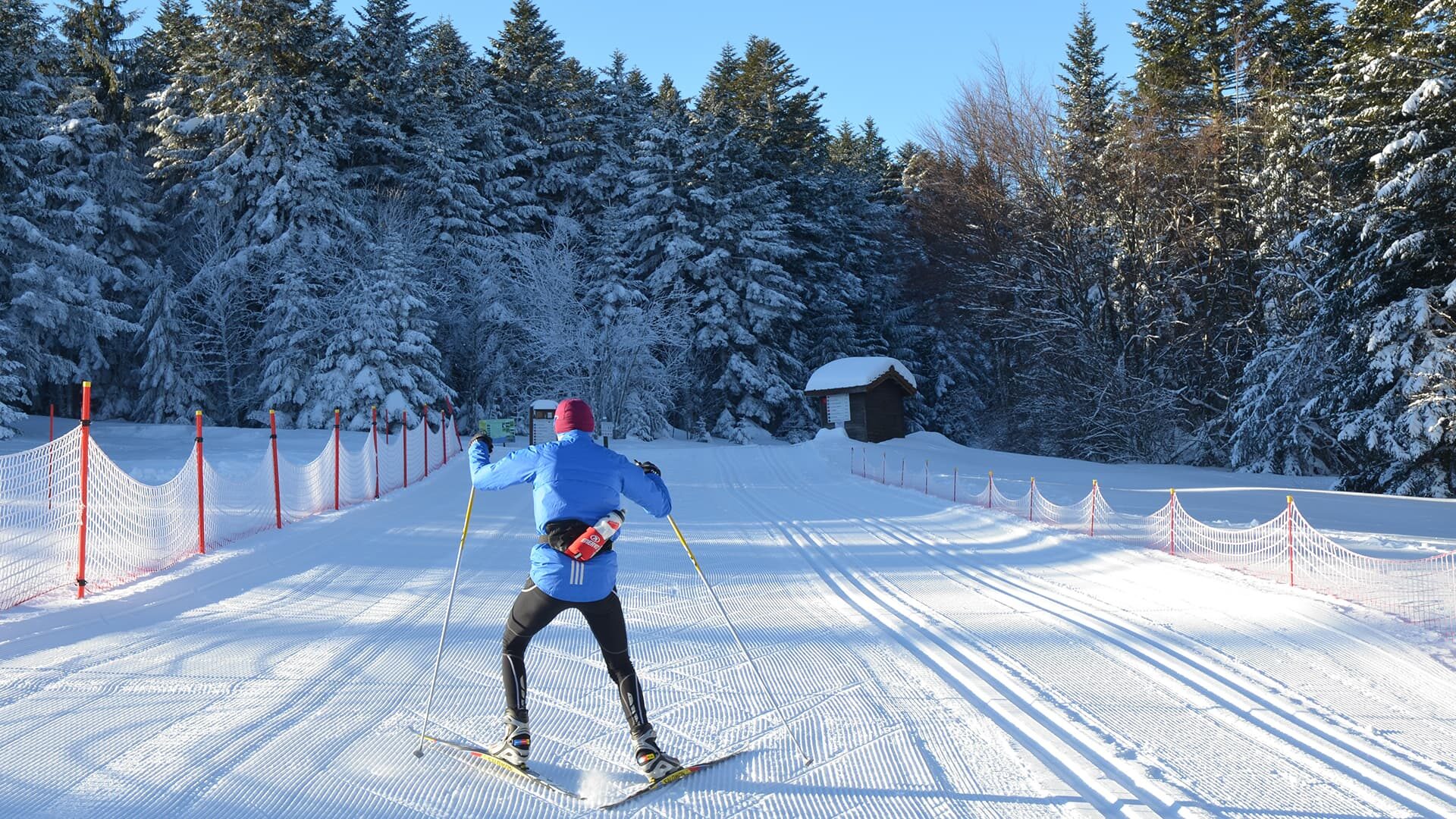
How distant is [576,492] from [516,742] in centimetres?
116

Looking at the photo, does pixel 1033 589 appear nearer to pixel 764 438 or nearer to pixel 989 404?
pixel 764 438

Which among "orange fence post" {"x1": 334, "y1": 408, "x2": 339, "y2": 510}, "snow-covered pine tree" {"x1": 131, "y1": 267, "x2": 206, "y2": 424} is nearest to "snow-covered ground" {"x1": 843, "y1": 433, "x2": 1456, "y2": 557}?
"orange fence post" {"x1": 334, "y1": 408, "x2": 339, "y2": 510}

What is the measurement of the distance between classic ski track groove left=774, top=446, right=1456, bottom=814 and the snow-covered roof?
26074 mm

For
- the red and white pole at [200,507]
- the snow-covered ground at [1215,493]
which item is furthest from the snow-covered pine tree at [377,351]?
the red and white pole at [200,507]

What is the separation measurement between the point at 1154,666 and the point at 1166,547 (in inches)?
246

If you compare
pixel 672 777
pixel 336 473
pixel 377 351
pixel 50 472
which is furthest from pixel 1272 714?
pixel 377 351

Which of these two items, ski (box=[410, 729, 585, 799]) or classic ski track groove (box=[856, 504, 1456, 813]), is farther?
classic ski track groove (box=[856, 504, 1456, 813])

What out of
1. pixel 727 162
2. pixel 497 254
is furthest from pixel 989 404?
pixel 497 254

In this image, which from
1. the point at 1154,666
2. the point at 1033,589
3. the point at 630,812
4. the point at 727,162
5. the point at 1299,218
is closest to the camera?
the point at 630,812

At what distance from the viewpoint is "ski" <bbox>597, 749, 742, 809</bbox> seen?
3.79 meters

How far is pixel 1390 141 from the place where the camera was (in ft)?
63.0

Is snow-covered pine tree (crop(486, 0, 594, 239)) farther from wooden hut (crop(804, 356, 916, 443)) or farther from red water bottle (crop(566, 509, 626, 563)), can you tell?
red water bottle (crop(566, 509, 626, 563))

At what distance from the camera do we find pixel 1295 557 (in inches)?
381

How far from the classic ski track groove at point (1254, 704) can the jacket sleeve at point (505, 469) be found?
3.39 metres
